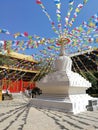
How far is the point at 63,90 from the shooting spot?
1001 centimetres

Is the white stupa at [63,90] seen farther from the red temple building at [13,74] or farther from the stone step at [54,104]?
the red temple building at [13,74]

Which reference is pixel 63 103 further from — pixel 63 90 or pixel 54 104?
pixel 63 90

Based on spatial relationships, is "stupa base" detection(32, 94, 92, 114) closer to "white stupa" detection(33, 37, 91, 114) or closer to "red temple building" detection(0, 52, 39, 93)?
"white stupa" detection(33, 37, 91, 114)

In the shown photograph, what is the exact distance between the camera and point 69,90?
9906 millimetres

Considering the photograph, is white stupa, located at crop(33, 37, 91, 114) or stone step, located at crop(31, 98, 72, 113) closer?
stone step, located at crop(31, 98, 72, 113)

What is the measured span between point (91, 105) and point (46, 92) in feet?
7.83

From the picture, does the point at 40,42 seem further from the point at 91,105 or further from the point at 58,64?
the point at 91,105

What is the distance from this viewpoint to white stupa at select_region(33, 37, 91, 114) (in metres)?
9.42

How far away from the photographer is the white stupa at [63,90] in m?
9.42

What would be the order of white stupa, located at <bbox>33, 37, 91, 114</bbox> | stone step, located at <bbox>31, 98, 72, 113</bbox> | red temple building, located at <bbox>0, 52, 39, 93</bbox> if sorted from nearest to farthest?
stone step, located at <bbox>31, 98, 72, 113</bbox> < white stupa, located at <bbox>33, 37, 91, 114</bbox> < red temple building, located at <bbox>0, 52, 39, 93</bbox>

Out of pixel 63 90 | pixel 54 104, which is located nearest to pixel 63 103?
pixel 54 104

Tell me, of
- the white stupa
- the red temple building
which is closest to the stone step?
the white stupa

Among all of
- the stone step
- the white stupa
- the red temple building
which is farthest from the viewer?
the red temple building

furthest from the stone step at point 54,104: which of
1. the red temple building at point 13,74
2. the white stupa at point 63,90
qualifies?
the red temple building at point 13,74
